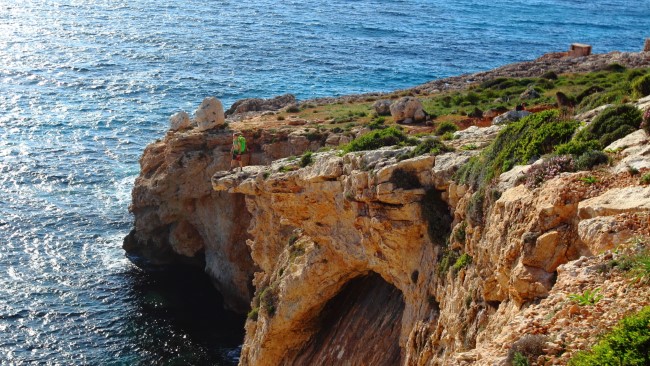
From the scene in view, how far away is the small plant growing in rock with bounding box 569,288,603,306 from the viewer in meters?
12.8

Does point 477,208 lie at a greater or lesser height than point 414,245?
greater

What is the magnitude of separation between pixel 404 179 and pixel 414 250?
2.45 meters

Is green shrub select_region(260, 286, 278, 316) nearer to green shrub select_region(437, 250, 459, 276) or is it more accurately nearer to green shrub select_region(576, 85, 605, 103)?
green shrub select_region(437, 250, 459, 276)

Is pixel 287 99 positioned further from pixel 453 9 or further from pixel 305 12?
pixel 453 9

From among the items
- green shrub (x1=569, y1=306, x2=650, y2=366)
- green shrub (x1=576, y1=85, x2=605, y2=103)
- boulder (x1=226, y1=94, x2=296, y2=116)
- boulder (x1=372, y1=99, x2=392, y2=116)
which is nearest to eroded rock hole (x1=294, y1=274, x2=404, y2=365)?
green shrub (x1=576, y1=85, x2=605, y2=103)

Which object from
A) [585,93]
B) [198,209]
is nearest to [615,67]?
[585,93]

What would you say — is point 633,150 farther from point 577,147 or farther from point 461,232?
point 461,232

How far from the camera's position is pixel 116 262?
56.8 meters

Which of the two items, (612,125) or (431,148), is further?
(431,148)

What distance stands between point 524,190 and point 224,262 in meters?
38.9

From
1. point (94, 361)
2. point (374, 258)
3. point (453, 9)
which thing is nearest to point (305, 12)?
point (453, 9)

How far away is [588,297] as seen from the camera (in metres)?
12.9

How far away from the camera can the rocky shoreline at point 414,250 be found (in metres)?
13.7

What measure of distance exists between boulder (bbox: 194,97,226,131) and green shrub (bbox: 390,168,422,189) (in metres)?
31.7
